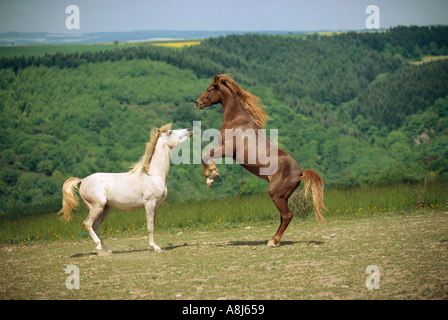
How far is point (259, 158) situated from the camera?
8.90m

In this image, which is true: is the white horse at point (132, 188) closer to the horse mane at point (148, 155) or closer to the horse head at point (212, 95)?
the horse mane at point (148, 155)

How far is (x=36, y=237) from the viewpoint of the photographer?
12.6m

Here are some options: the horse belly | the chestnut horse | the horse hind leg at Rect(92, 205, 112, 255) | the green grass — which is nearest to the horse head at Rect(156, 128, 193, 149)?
the chestnut horse

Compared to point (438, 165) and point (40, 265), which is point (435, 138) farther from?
point (40, 265)

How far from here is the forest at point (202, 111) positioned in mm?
43625

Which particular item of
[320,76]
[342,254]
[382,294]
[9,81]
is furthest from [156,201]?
[320,76]

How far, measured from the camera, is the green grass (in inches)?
501

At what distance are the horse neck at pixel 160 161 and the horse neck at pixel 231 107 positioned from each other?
53.2 inches

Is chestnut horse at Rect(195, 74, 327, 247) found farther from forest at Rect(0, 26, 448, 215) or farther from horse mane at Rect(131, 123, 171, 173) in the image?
forest at Rect(0, 26, 448, 215)

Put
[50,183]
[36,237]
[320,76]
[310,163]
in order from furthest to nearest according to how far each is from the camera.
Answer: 1. [320,76]
2. [310,163]
3. [50,183]
4. [36,237]

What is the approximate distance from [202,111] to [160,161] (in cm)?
4312

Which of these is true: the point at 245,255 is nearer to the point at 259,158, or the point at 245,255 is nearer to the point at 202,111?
the point at 259,158

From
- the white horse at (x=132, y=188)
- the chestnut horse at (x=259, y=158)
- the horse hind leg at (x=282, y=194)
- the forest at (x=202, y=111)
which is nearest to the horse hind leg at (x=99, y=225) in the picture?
the white horse at (x=132, y=188)

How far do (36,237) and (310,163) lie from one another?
38205 mm
